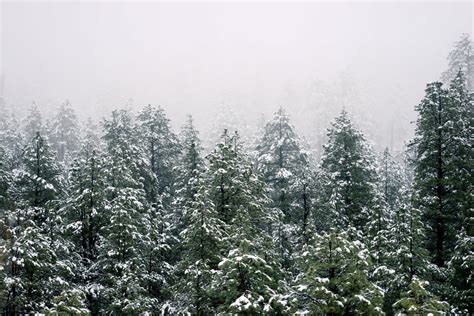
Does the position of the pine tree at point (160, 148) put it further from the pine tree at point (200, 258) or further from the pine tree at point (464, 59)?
the pine tree at point (464, 59)

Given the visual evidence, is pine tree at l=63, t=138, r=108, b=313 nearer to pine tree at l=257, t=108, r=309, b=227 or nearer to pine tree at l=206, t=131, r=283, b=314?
pine tree at l=206, t=131, r=283, b=314

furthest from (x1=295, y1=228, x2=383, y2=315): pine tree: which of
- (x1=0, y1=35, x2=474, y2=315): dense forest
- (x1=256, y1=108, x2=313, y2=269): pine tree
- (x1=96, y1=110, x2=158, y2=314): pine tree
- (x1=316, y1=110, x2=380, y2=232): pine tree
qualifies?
(x1=316, y1=110, x2=380, y2=232): pine tree

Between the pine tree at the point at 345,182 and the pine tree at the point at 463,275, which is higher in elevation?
the pine tree at the point at 345,182

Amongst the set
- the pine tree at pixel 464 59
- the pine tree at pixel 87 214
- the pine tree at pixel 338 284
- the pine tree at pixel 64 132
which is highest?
Result: the pine tree at pixel 464 59

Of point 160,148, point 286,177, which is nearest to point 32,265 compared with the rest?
point 286,177

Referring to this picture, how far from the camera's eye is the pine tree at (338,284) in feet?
39.0

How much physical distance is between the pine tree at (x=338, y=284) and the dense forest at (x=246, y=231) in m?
0.05

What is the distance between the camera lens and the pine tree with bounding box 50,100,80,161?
163ft

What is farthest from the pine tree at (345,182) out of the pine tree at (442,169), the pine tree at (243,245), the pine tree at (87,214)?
the pine tree at (87,214)

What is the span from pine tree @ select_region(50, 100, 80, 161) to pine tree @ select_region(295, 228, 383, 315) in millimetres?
43734

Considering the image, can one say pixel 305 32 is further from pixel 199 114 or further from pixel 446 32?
pixel 199 114

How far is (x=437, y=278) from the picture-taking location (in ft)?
58.6

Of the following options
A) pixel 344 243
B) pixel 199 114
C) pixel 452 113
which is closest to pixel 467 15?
pixel 199 114

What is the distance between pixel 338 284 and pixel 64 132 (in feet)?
150
